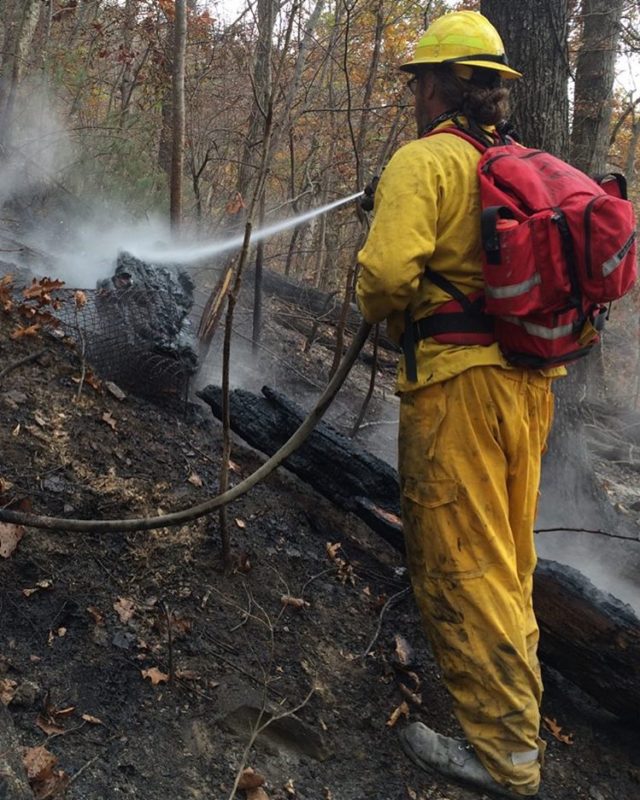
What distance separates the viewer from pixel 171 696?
2.75 meters

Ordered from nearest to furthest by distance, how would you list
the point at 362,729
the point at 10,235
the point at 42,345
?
the point at 362,729, the point at 42,345, the point at 10,235

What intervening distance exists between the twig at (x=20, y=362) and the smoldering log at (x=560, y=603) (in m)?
1.70

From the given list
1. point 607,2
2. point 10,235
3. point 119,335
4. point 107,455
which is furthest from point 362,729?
point 607,2

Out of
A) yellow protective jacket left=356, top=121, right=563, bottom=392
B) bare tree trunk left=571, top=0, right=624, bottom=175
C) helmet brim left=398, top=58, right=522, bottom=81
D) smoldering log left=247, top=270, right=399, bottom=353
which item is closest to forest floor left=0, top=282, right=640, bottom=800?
yellow protective jacket left=356, top=121, right=563, bottom=392

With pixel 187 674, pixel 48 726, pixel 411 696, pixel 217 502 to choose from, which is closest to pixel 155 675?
pixel 187 674

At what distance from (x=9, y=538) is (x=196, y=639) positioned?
933 millimetres

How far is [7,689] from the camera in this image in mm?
2441

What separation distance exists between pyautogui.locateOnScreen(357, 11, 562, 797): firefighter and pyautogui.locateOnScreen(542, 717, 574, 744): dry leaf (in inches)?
18.5

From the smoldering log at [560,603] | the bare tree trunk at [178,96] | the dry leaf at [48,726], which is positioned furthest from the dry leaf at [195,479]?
the bare tree trunk at [178,96]

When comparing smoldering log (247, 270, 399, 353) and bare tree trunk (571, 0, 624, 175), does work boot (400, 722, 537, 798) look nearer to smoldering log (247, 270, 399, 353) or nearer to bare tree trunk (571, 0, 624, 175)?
smoldering log (247, 270, 399, 353)

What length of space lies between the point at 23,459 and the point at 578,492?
3924 mm

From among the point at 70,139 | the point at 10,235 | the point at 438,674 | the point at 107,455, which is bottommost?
the point at 438,674

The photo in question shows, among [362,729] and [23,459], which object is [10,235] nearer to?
[23,459]

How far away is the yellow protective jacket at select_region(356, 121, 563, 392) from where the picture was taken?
2594 millimetres
